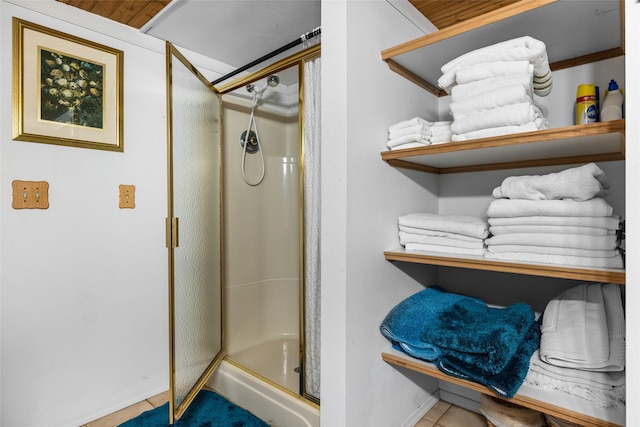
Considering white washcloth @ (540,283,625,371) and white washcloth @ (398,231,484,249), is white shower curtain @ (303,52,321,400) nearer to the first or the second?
white washcloth @ (398,231,484,249)

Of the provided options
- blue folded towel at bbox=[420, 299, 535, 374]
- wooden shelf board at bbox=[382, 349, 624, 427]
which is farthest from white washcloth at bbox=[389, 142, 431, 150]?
wooden shelf board at bbox=[382, 349, 624, 427]

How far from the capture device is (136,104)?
201 centimetres

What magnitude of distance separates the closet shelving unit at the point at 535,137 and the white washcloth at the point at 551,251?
0.28ft

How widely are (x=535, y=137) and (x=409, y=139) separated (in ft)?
1.34

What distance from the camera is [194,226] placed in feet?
5.99

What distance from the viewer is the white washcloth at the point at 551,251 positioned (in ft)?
3.18

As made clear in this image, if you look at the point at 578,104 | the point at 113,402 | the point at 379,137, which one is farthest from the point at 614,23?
the point at 113,402

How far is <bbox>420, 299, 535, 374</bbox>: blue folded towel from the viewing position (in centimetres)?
106

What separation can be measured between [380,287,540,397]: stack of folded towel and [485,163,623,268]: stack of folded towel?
0.78ft

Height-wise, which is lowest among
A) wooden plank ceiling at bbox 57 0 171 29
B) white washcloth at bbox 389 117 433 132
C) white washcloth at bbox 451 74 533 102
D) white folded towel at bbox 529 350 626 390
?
white folded towel at bbox 529 350 626 390

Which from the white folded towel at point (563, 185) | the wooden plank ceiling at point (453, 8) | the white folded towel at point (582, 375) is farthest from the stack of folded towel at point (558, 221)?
the wooden plank ceiling at point (453, 8)

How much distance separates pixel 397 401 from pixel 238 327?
1.42m

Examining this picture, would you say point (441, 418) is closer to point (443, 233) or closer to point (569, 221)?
point (443, 233)

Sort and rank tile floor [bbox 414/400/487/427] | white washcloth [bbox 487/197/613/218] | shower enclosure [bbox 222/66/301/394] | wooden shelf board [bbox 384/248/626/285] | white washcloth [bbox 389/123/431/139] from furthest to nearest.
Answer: shower enclosure [bbox 222/66/301/394]
tile floor [bbox 414/400/487/427]
white washcloth [bbox 389/123/431/139]
white washcloth [bbox 487/197/613/218]
wooden shelf board [bbox 384/248/626/285]
